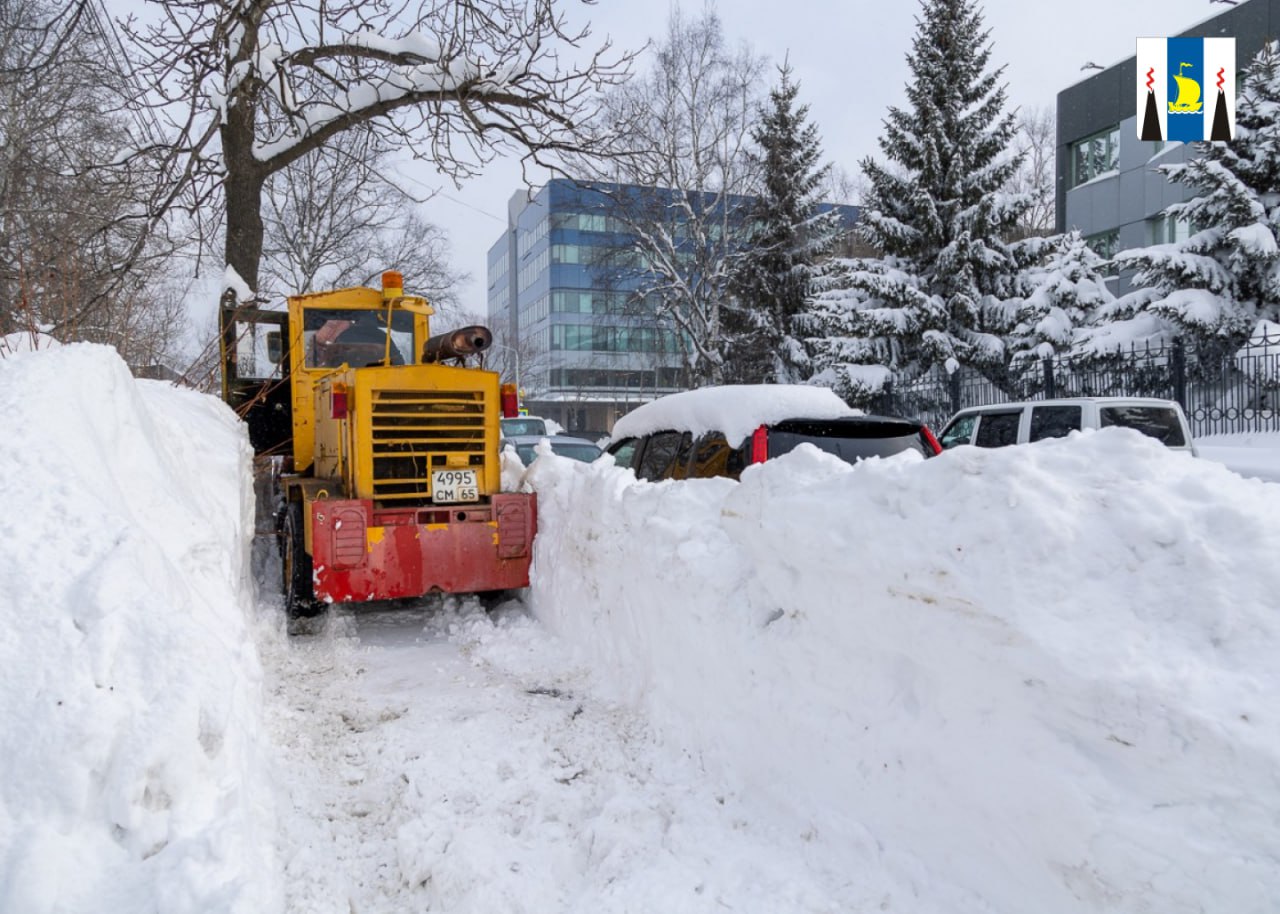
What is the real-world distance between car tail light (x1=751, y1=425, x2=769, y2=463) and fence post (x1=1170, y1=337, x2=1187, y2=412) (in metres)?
10.2

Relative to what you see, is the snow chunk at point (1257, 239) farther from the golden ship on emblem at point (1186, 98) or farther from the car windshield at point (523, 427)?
the car windshield at point (523, 427)

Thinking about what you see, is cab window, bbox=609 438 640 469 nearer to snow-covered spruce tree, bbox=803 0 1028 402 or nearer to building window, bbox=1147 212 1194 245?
snow-covered spruce tree, bbox=803 0 1028 402

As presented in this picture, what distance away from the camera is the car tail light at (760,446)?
20.2 ft

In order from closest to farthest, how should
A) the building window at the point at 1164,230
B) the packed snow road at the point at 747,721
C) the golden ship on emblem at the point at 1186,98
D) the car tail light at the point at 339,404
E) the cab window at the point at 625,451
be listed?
the packed snow road at the point at 747,721 < the car tail light at the point at 339,404 < the cab window at the point at 625,451 < the golden ship on emblem at the point at 1186,98 < the building window at the point at 1164,230

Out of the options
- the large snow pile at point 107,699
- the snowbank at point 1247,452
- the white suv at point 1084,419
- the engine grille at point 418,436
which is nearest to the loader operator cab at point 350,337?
the engine grille at point 418,436

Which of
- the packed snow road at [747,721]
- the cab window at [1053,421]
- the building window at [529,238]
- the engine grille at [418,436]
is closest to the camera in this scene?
the packed snow road at [747,721]

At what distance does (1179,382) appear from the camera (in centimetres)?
1321

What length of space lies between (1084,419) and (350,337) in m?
7.98

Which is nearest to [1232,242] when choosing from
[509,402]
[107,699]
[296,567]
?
[509,402]

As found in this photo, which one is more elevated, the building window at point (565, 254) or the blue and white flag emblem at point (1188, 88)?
the building window at point (565, 254)

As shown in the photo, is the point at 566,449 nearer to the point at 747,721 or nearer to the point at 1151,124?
the point at 747,721

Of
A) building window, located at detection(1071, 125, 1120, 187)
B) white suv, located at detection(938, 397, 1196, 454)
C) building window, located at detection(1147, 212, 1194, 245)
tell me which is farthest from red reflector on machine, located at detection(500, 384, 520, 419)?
building window, located at detection(1071, 125, 1120, 187)

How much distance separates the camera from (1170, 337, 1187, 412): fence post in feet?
42.9

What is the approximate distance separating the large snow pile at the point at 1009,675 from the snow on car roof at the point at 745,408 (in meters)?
1.92
